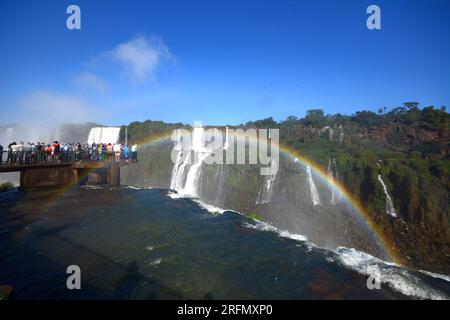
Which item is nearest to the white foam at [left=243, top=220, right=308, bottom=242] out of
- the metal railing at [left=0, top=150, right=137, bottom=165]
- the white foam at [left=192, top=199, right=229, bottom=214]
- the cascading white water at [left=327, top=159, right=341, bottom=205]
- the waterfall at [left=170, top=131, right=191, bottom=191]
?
the white foam at [left=192, top=199, right=229, bottom=214]

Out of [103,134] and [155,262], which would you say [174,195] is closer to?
[155,262]

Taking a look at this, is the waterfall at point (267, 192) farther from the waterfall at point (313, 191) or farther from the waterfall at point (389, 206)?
the waterfall at point (389, 206)

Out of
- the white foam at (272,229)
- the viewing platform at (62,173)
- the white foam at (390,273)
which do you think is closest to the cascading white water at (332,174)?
the white foam at (272,229)

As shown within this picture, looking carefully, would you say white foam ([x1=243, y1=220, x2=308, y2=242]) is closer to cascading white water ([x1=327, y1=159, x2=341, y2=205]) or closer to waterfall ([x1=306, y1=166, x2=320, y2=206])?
waterfall ([x1=306, y1=166, x2=320, y2=206])

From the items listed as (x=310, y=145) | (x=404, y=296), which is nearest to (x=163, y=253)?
(x=404, y=296)

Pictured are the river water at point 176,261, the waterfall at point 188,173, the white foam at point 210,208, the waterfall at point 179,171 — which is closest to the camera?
the river water at point 176,261
